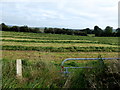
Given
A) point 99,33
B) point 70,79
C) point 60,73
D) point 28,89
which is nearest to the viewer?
point 28,89

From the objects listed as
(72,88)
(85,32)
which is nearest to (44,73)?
(72,88)

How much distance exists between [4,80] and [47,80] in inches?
34.2

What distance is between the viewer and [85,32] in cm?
4703

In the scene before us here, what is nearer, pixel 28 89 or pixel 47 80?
pixel 28 89

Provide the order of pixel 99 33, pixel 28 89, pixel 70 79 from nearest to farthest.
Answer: pixel 28 89, pixel 70 79, pixel 99 33

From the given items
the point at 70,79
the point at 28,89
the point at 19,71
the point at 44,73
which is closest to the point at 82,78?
the point at 70,79

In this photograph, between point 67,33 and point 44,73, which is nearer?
point 44,73

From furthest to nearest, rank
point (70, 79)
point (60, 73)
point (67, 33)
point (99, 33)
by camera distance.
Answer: point (99, 33), point (67, 33), point (60, 73), point (70, 79)

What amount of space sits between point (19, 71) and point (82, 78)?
1424 millimetres

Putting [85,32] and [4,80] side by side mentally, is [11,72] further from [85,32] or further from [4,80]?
[85,32]

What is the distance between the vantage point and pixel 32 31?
4397cm

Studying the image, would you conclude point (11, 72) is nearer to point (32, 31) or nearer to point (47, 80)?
point (47, 80)

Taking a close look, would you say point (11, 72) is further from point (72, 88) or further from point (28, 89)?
point (72, 88)

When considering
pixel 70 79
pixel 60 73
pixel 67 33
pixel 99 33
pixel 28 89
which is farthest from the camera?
pixel 99 33
